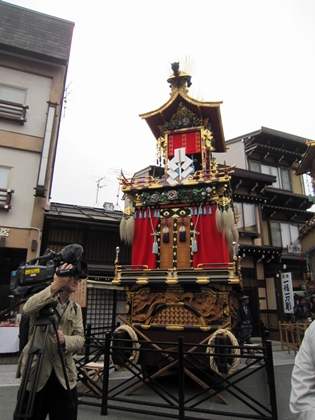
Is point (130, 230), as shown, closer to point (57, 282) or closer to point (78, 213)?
point (78, 213)

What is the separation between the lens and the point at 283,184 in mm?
22453

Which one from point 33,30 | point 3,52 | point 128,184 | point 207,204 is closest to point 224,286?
point 207,204

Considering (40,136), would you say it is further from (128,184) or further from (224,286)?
(224,286)

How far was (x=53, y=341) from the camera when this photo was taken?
3002mm

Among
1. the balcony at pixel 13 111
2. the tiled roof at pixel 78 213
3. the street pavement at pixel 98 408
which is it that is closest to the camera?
the street pavement at pixel 98 408

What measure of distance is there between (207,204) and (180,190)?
1.02 m

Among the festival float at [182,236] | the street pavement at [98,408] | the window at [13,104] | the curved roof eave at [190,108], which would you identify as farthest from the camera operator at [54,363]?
the window at [13,104]

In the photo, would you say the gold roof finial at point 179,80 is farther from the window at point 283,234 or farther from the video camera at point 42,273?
the window at point 283,234

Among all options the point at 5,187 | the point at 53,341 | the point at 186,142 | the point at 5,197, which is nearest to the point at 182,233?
the point at 186,142

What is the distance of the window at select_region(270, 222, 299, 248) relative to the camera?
2020cm

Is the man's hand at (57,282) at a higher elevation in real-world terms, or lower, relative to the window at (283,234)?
lower

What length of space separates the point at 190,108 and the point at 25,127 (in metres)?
7.48

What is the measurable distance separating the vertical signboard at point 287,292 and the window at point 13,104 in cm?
1534

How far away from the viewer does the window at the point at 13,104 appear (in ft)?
42.8
